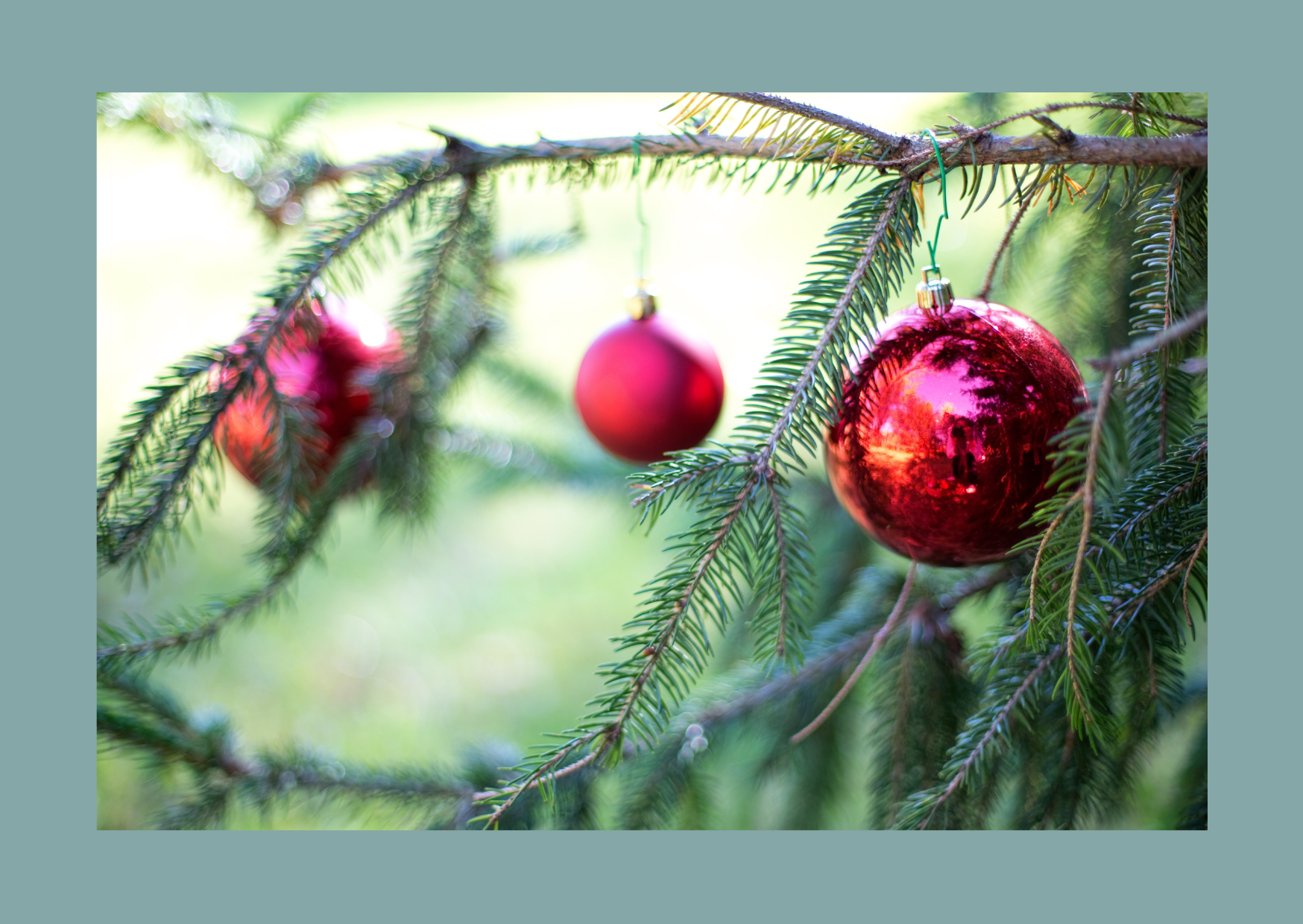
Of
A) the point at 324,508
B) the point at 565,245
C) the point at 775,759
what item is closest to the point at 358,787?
the point at 324,508

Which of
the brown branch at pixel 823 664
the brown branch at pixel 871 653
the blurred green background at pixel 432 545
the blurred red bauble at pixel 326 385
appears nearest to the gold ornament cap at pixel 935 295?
the brown branch at pixel 871 653

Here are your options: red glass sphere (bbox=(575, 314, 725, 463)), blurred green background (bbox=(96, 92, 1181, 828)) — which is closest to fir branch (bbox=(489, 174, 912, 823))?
red glass sphere (bbox=(575, 314, 725, 463))

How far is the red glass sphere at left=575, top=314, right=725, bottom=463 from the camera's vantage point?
3.33 ft

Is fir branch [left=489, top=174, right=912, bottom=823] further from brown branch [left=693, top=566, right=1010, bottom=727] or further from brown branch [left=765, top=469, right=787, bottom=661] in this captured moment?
brown branch [left=693, top=566, right=1010, bottom=727]

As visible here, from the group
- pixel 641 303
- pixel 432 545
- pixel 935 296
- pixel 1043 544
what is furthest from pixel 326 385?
pixel 432 545

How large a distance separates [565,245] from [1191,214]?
0.86 meters

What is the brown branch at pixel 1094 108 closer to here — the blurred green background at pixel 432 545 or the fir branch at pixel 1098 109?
the fir branch at pixel 1098 109

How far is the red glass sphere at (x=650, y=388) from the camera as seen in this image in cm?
101

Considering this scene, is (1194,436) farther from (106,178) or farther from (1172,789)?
(106,178)

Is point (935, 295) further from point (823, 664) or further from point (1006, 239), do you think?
point (823, 664)

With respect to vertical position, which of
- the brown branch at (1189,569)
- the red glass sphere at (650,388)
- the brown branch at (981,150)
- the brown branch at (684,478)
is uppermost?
the brown branch at (981,150)

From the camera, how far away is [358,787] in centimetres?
113

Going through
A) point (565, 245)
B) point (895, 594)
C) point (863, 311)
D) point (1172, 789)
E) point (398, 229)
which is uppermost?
point (398, 229)

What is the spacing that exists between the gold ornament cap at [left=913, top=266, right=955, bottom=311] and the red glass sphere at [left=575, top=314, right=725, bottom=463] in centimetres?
33
